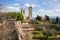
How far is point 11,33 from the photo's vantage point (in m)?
7.31

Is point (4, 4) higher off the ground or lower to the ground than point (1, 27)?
higher

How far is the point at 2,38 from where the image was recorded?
23.4ft

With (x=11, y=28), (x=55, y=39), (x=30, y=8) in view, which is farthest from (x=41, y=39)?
(x=30, y=8)

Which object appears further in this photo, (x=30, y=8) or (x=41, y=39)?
(x=30, y=8)

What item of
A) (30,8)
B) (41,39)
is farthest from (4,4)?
(30,8)

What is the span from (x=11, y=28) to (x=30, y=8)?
21755mm

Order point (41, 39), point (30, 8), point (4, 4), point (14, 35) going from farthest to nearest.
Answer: point (30, 8)
point (41, 39)
point (14, 35)
point (4, 4)

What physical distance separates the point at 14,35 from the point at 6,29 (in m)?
0.37

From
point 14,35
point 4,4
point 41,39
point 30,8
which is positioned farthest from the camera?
point 30,8

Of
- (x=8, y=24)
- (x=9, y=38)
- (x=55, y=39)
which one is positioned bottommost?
(x=55, y=39)

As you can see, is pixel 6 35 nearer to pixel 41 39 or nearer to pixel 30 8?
pixel 41 39

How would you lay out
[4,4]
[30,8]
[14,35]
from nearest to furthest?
[4,4]
[14,35]
[30,8]

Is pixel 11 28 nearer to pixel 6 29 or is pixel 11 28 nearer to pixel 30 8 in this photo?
pixel 6 29

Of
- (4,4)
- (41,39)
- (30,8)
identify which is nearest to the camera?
(4,4)
